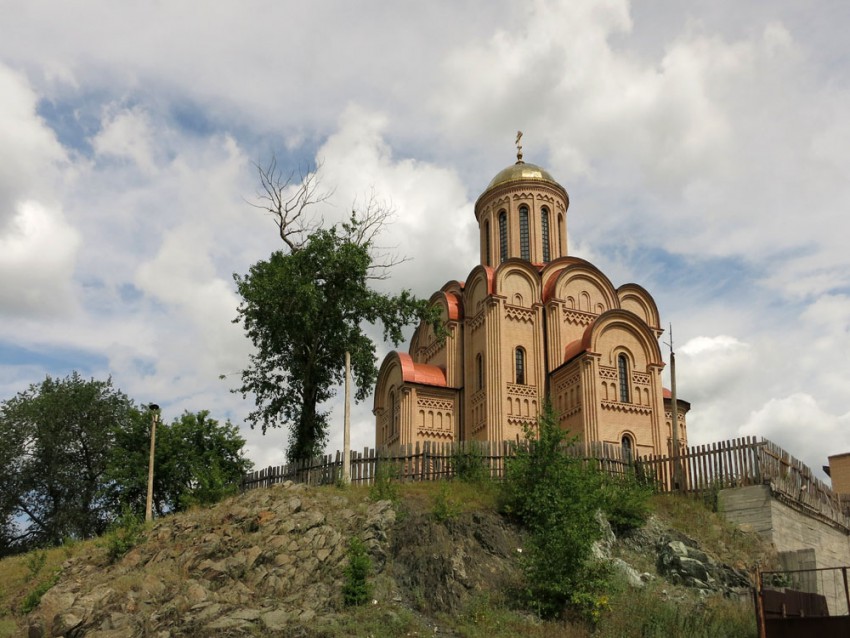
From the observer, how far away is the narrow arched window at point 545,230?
34.8 meters

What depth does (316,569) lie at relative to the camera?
1662 centimetres

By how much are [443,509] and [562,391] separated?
40.5ft

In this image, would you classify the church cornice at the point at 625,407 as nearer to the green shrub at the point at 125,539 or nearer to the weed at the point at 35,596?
the green shrub at the point at 125,539

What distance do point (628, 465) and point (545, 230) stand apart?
1502 centimetres

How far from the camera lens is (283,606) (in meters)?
15.4

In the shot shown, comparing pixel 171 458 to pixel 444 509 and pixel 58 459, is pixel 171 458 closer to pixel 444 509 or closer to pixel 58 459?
pixel 58 459

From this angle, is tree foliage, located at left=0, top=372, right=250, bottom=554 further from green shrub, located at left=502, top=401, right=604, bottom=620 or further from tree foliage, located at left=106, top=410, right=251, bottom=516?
green shrub, located at left=502, top=401, right=604, bottom=620

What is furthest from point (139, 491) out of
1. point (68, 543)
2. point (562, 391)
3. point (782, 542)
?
point (782, 542)

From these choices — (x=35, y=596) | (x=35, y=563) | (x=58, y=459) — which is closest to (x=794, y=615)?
(x=35, y=596)

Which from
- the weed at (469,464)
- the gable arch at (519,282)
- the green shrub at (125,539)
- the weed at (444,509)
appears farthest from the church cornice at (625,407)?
the green shrub at (125,539)

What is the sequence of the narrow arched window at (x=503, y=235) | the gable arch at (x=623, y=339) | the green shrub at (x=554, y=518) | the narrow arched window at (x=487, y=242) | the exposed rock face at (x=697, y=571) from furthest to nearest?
the narrow arched window at (x=487, y=242) < the narrow arched window at (x=503, y=235) < the gable arch at (x=623, y=339) < the exposed rock face at (x=697, y=571) < the green shrub at (x=554, y=518)

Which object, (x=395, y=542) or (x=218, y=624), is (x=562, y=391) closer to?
(x=395, y=542)

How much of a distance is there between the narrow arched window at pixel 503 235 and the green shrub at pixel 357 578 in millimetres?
20275

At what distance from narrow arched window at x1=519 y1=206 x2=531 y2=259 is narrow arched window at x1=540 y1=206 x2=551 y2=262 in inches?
26.6
